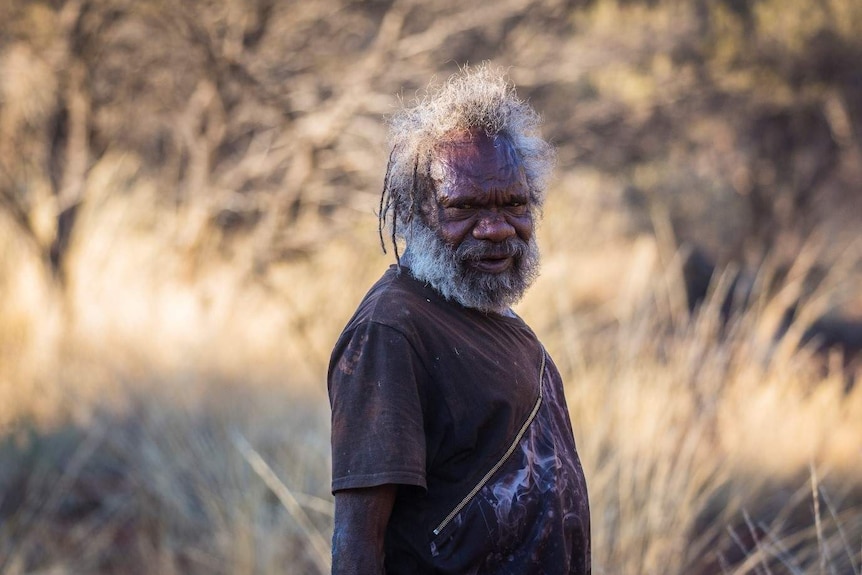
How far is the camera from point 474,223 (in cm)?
213

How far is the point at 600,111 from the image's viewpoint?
11.3m

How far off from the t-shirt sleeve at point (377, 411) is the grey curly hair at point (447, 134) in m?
0.30

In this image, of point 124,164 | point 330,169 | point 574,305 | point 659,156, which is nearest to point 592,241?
point 574,305

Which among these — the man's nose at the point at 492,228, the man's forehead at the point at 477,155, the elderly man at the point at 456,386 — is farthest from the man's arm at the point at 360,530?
the man's forehead at the point at 477,155

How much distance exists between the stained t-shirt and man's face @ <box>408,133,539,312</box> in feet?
0.20

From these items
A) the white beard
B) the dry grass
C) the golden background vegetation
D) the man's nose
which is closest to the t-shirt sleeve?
the white beard

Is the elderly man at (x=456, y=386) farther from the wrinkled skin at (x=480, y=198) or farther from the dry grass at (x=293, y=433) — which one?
the dry grass at (x=293, y=433)

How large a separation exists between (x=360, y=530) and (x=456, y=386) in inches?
13.8

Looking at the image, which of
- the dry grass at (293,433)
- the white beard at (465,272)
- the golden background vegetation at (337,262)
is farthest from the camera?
the golden background vegetation at (337,262)

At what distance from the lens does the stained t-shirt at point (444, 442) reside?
1.88 m

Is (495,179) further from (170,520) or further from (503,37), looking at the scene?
(503,37)

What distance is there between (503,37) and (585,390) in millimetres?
6247

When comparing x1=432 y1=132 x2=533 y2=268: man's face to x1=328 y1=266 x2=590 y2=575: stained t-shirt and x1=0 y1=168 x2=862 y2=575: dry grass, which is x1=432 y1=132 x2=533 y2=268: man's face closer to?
x1=328 y1=266 x2=590 y2=575: stained t-shirt

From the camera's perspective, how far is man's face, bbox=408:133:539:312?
2.11 m
